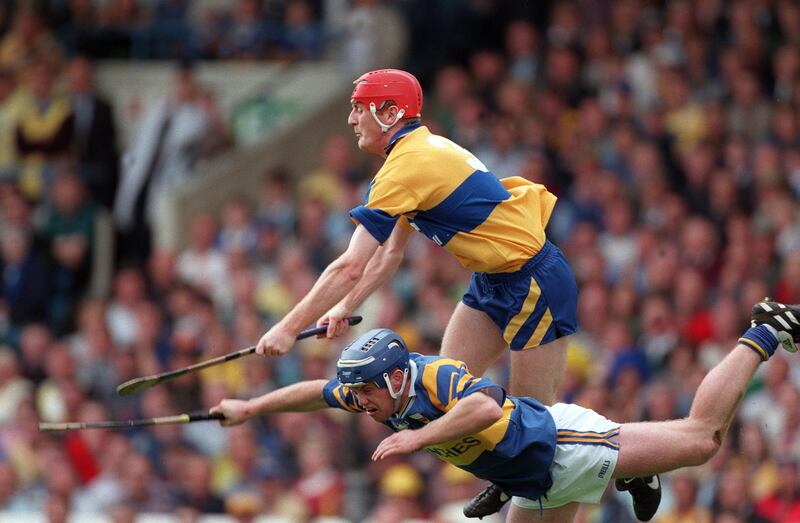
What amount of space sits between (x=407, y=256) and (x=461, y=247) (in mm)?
6138

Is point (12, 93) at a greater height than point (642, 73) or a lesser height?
lesser

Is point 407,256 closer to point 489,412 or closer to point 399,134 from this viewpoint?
point 399,134

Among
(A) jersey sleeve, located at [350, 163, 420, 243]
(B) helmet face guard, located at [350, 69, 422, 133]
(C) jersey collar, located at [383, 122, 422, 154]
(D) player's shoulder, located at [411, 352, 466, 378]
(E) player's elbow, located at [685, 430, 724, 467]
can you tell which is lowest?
(E) player's elbow, located at [685, 430, 724, 467]

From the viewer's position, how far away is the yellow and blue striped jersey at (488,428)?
7926 millimetres

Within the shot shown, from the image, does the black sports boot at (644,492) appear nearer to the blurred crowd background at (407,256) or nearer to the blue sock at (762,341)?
the blue sock at (762,341)

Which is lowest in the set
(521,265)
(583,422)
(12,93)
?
(12,93)

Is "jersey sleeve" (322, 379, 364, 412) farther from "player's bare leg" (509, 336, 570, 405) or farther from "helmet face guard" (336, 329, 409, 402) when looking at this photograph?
"player's bare leg" (509, 336, 570, 405)

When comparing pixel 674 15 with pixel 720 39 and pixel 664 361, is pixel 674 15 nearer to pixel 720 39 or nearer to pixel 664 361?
pixel 720 39

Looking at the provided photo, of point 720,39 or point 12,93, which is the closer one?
point 720,39

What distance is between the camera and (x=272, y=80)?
18281mm

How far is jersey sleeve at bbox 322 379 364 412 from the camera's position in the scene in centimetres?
831

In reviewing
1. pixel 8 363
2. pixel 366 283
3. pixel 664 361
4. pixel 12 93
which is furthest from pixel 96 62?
pixel 366 283

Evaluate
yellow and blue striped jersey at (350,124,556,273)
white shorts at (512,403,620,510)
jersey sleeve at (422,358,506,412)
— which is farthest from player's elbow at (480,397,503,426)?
yellow and blue striped jersey at (350,124,556,273)

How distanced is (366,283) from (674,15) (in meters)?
7.18
